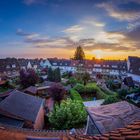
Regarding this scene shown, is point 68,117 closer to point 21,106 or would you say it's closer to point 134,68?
point 21,106

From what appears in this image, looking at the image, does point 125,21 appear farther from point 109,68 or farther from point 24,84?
point 109,68

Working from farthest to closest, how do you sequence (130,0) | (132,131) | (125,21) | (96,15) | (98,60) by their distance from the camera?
1. (98,60)
2. (125,21)
3. (96,15)
4. (130,0)
5. (132,131)

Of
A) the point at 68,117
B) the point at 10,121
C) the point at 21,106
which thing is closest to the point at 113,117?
the point at 68,117

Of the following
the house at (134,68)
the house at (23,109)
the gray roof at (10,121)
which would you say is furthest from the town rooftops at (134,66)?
the gray roof at (10,121)

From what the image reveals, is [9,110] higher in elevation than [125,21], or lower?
lower

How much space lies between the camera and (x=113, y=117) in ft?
33.4

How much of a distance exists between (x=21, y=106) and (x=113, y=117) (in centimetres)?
1598

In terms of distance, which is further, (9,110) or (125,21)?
(9,110)

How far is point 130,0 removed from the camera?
10.6 meters

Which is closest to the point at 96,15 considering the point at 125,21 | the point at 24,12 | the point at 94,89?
the point at 125,21

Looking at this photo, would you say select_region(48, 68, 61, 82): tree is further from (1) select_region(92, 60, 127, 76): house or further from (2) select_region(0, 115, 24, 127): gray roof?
(2) select_region(0, 115, 24, 127): gray roof

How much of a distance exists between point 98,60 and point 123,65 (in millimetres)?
14596

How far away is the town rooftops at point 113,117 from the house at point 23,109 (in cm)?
1205

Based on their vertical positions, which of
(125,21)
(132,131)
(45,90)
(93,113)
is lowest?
(45,90)
